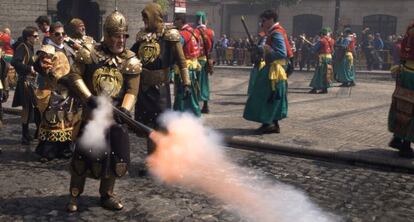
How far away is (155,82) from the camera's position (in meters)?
5.62

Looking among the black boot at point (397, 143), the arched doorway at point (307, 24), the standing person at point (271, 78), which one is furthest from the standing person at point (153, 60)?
the arched doorway at point (307, 24)

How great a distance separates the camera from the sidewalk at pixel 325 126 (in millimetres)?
6875

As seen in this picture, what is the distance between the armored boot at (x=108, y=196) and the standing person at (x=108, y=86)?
79 mm

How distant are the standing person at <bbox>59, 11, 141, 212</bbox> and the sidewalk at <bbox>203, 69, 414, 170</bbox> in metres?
3.31

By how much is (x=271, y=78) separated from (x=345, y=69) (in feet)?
31.9

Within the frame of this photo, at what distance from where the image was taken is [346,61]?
16.5 meters

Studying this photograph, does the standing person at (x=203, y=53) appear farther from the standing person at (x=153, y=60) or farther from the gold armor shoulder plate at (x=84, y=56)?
the gold armor shoulder plate at (x=84, y=56)

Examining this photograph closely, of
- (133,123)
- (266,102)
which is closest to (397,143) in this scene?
(266,102)

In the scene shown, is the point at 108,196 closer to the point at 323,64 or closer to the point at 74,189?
the point at 74,189

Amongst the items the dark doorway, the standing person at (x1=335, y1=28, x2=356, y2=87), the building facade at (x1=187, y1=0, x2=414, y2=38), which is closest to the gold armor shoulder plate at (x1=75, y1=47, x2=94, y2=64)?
the standing person at (x1=335, y1=28, x2=356, y2=87)

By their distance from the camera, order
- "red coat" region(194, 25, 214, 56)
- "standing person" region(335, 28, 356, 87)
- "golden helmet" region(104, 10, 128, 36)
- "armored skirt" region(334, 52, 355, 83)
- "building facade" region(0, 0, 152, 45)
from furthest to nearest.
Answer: "armored skirt" region(334, 52, 355, 83) < "standing person" region(335, 28, 356, 87) < "building facade" region(0, 0, 152, 45) < "red coat" region(194, 25, 214, 56) < "golden helmet" region(104, 10, 128, 36)

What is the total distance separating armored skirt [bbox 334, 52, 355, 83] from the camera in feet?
54.2

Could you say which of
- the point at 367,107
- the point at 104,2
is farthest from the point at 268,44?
the point at 104,2

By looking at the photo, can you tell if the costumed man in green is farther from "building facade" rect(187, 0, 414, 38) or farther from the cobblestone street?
"building facade" rect(187, 0, 414, 38)
